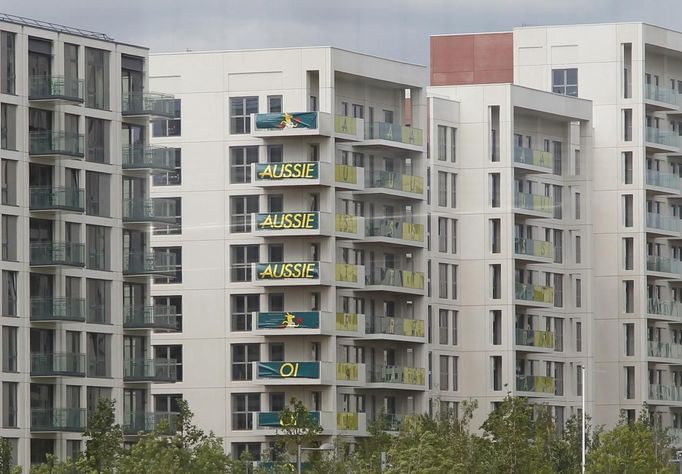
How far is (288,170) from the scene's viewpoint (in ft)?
383

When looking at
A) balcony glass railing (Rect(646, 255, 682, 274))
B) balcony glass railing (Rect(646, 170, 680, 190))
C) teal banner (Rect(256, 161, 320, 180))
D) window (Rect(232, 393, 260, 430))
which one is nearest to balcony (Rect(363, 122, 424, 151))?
teal banner (Rect(256, 161, 320, 180))

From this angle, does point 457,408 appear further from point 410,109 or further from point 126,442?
point 126,442

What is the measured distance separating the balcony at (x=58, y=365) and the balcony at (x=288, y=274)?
14.9 meters

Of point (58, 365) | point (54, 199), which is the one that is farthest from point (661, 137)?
point (58, 365)

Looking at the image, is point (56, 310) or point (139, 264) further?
point (139, 264)

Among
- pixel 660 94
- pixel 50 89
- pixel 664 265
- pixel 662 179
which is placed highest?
pixel 660 94

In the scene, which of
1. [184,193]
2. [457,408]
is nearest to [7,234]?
[184,193]

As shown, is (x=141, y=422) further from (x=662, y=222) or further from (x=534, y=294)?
(x=662, y=222)

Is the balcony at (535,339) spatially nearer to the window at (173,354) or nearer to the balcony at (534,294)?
the balcony at (534,294)

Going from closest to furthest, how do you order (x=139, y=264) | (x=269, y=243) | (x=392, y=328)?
(x=139, y=264)
(x=269, y=243)
(x=392, y=328)

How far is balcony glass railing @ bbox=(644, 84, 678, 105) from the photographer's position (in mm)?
142000

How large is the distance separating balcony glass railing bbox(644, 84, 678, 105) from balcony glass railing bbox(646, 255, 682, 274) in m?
9.54

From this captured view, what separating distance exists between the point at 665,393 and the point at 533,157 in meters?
19.5

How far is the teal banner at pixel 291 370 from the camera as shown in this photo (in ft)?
382
